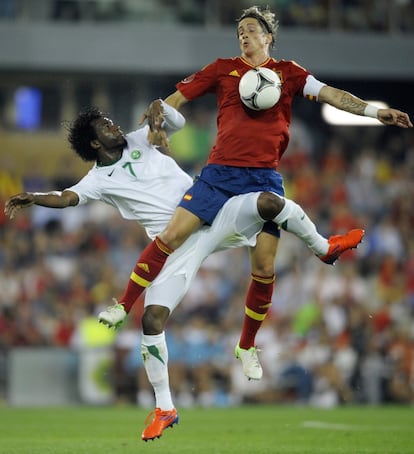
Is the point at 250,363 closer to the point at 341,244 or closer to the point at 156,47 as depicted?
the point at 341,244

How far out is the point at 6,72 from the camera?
22.2m

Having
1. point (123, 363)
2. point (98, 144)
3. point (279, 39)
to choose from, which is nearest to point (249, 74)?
point (98, 144)

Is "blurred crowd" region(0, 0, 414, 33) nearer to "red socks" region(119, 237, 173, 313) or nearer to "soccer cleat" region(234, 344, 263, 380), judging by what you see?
"soccer cleat" region(234, 344, 263, 380)

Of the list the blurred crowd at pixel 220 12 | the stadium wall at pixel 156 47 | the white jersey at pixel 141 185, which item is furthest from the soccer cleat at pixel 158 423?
the stadium wall at pixel 156 47

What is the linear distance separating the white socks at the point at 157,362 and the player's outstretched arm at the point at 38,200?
A: 120cm

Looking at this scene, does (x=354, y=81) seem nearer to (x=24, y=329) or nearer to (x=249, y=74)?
(x=24, y=329)

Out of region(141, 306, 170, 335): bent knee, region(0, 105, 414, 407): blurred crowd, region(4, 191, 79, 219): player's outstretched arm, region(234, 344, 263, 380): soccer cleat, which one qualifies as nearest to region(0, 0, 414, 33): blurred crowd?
region(0, 105, 414, 407): blurred crowd

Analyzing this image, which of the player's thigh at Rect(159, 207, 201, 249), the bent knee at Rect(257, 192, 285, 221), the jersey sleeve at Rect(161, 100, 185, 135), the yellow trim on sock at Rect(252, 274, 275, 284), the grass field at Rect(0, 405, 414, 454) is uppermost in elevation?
the jersey sleeve at Rect(161, 100, 185, 135)

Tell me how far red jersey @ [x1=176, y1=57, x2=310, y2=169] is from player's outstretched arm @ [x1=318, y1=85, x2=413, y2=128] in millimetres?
267

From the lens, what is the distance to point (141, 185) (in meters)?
9.48

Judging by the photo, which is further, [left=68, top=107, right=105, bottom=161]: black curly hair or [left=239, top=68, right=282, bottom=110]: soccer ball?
[left=68, top=107, right=105, bottom=161]: black curly hair

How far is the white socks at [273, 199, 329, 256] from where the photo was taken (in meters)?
9.20

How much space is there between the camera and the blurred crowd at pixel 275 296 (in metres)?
16.8

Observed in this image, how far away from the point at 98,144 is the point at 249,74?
141 centimetres
